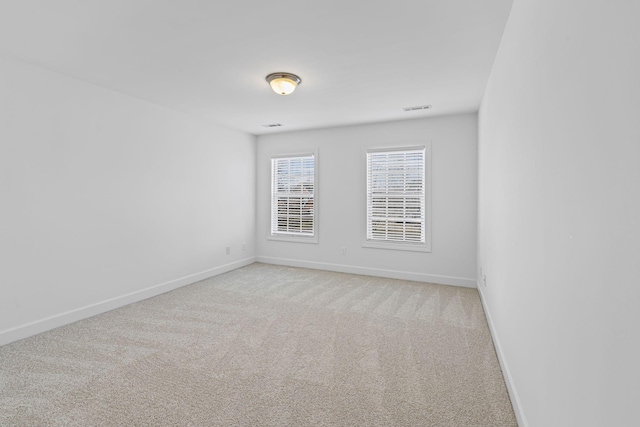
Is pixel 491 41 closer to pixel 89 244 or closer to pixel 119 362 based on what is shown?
pixel 119 362

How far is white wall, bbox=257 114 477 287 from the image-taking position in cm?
444

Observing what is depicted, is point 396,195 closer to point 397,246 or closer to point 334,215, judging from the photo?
point 397,246

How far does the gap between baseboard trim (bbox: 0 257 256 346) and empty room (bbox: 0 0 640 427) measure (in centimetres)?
3

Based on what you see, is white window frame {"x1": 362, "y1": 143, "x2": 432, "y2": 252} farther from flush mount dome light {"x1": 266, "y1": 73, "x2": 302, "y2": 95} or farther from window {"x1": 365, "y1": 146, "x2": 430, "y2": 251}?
flush mount dome light {"x1": 266, "y1": 73, "x2": 302, "y2": 95}

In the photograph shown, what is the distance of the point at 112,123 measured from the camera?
3510mm

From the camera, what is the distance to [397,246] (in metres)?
4.87

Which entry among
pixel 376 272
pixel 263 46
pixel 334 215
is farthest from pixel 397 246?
Result: pixel 263 46

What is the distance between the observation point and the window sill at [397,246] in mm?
4703

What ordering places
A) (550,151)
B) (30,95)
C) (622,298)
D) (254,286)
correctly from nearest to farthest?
1. (622,298)
2. (550,151)
3. (30,95)
4. (254,286)

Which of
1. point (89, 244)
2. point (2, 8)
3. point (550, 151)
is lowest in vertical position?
point (89, 244)

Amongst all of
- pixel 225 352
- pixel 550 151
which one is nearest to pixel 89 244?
pixel 225 352

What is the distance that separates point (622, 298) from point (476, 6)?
6.60ft

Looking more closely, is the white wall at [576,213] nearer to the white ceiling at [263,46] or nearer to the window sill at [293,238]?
the white ceiling at [263,46]

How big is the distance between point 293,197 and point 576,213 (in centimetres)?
492
